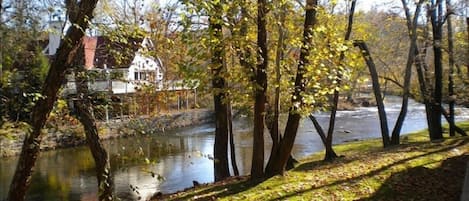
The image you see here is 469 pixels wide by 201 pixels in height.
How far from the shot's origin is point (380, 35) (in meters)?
22.8

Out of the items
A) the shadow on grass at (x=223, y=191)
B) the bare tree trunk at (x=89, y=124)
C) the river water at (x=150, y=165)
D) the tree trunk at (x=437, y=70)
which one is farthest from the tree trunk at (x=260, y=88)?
the tree trunk at (x=437, y=70)

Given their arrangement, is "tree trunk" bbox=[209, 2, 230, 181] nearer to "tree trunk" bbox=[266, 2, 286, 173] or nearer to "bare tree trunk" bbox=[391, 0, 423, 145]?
"tree trunk" bbox=[266, 2, 286, 173]

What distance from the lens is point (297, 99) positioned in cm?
905

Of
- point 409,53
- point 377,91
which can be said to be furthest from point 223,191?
point 409,53

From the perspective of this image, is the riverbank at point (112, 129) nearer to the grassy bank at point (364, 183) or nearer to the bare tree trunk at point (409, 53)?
the grassy bank at point (364, 183)

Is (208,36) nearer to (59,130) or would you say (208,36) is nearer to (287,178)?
(59,130)

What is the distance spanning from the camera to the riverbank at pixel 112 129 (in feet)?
18.2

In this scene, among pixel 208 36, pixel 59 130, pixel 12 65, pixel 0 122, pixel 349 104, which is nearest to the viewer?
pixel 0 122

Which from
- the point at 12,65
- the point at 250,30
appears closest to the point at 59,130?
the point at 12,65

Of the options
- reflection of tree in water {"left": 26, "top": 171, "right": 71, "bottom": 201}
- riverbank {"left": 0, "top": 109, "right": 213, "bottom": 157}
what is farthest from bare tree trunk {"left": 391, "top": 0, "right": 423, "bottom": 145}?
reflection of tree in water {"left": 26, "top": 171, "right": 71, "bottom": 201}

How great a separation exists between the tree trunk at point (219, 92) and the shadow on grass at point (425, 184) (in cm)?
360

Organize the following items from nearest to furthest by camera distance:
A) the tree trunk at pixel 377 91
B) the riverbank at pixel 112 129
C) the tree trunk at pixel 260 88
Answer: the riverbank at pixel 112 129
the tree trunk at pixel 260 88
the tree trunk at pixel 377 91

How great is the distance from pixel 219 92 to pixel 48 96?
3.06 m

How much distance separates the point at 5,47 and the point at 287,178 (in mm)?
6766
